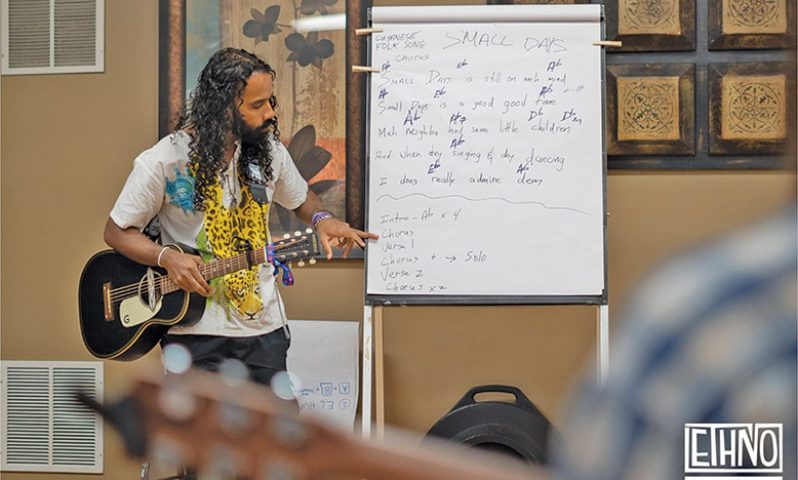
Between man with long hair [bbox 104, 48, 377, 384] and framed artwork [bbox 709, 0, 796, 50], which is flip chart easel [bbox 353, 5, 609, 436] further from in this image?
framed artwork [bbox 709, 0, 796, 50]

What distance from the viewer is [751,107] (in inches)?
125

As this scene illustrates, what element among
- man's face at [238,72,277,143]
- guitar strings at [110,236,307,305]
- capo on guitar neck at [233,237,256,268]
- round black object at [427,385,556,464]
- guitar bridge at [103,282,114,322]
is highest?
man's face at [238,72,277,143]

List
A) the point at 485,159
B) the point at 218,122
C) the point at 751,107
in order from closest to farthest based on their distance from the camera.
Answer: the point at 218,122 < the point at 485,159 < the point at 751,107

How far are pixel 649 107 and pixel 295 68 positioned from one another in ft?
4.01

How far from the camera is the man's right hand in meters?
2.63

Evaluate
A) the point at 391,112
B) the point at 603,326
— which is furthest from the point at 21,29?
the point at 603,326

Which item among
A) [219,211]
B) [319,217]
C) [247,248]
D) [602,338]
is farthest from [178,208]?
[602,338]

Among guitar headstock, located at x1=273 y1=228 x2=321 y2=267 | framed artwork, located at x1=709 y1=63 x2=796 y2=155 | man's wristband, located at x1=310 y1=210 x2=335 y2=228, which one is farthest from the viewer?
framed artwork, located at x1=709 y1=63 x2=796 y2=155

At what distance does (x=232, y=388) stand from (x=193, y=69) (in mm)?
2960

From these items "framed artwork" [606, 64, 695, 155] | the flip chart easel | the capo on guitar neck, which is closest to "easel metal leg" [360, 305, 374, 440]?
the flip chart easel

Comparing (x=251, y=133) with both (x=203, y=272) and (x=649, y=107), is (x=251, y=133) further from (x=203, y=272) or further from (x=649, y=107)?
(x=649, y=107)

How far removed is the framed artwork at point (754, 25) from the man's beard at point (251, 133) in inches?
60.9

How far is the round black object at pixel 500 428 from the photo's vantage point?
2762 millimetres

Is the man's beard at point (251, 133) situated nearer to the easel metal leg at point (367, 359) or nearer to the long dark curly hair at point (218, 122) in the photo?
the long dark curly hair at point (218, 122)
